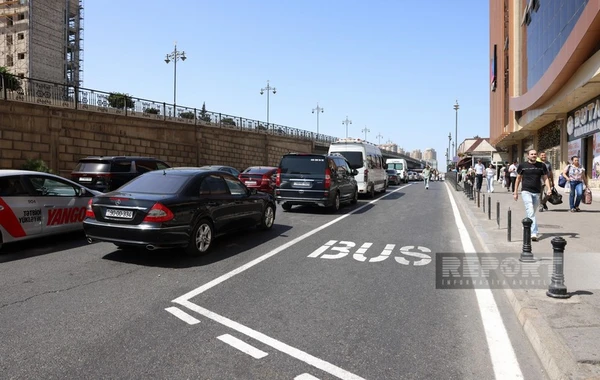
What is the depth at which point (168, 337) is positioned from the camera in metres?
3.94

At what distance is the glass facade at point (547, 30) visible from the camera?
Result: 736 inches

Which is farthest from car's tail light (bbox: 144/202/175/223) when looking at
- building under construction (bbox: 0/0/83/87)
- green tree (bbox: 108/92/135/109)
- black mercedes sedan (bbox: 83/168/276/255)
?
building under construction (bbox: 0/0/83/87)

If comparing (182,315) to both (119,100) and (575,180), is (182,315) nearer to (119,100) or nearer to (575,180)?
(575,180)

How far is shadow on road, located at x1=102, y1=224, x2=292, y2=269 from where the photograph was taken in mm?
6902

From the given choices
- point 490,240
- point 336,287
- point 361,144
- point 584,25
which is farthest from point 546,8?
point 336,287

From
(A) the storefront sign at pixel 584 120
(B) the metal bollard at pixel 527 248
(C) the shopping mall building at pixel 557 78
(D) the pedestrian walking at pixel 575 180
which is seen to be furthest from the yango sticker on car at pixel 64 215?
(A) the storefront sign at pixel 584 120

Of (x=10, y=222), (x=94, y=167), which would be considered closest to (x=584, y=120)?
(x=94, y=167)

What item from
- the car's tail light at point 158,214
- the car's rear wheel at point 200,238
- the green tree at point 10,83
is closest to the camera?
the car's tail light at point 158,214

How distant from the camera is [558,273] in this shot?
480 cm

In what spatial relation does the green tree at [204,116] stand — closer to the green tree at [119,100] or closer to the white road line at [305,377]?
the green tree at [119,100]

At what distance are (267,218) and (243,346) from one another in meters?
6.36

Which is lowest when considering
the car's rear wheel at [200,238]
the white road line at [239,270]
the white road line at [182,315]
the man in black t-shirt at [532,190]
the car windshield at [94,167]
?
Answer: the white road line at [182,315]

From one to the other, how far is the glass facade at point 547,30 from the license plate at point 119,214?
56.7 ft

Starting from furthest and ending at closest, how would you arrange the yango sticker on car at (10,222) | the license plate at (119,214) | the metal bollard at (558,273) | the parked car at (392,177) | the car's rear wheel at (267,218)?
the parked car at (392,177)
the car's rear wheel at (267,218)
the yango sticker on car at (10,222)
the license plate at (119,214)
the metal bollard at (558,273)
